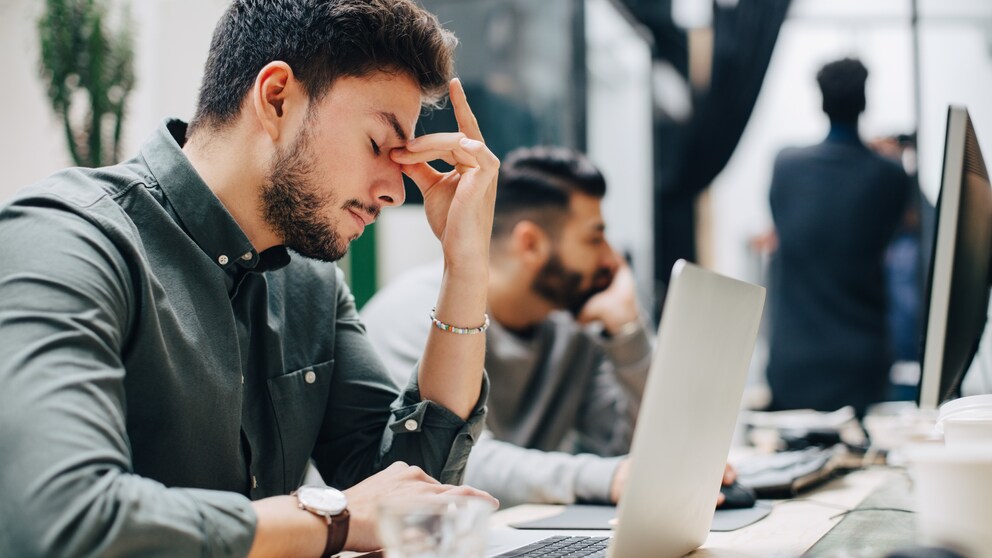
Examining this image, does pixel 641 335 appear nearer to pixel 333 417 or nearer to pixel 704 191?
pixel 333 417

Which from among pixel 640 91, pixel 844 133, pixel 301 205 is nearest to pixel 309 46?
pixel 301 205

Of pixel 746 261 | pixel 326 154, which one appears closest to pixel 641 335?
pixel 326 154

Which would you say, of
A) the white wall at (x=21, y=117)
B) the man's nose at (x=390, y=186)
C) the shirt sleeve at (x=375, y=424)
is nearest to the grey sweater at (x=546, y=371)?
the shirt sleeve at (x=375, y=424)

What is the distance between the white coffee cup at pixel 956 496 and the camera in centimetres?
73

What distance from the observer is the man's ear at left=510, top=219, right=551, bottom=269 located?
233 centimetres

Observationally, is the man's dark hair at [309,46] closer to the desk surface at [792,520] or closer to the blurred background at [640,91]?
the blurred background at [640,91]

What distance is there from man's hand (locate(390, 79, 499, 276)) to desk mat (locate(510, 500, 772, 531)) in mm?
362

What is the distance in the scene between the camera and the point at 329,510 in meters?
0.87

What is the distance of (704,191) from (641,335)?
3416 millimetres

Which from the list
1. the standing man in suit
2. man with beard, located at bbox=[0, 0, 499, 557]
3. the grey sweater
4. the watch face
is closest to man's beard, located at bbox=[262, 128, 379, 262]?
man with beard, located at bbox=[0, 0, 499, 557]

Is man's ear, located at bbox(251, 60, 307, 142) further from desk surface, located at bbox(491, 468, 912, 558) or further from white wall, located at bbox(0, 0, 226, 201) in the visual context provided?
white wall, located at bbox(0, 0, 226, 201)

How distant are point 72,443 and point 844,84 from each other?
2.77 m

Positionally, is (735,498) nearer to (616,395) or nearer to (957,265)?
(957,265)

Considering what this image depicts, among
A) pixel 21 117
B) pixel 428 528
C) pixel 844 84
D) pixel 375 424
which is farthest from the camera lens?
pixel 21 117
